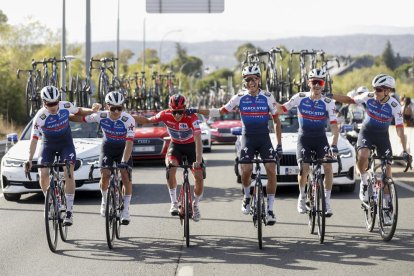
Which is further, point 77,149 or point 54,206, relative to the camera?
point 77,149

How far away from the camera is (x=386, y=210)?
439 inches

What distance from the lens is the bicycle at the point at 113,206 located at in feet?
35.3

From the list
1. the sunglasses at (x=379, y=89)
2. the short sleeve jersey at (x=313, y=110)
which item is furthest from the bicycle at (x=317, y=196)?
the sunglasses at (x=379, y=89)

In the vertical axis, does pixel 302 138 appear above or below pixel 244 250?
above

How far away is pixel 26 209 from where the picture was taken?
1496 cm

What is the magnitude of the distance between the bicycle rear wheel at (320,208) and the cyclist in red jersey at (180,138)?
4.60 feet

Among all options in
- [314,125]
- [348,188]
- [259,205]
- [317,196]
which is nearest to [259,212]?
[259,205]

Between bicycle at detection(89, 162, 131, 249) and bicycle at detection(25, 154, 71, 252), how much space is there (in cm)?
41

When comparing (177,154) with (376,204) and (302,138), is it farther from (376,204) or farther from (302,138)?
(376,204)

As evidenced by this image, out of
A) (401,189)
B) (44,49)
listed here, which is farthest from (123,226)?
(44,49)

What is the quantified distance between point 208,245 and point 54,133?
2.39 m

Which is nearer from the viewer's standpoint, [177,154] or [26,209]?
[177,154]

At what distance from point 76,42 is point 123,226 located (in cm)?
8375

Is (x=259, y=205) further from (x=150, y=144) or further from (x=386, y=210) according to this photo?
(x=150, y=144)
